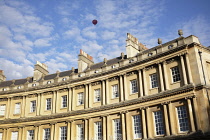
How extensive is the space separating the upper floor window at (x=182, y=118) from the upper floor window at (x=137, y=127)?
14.1 ft

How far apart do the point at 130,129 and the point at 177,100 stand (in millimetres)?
5784

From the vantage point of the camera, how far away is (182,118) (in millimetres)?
22953

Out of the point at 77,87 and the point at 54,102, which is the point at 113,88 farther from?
the point at 54,102

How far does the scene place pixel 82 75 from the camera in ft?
106

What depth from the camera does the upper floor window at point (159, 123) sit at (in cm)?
2415

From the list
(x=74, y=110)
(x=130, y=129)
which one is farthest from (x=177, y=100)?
(x=74, y=110)

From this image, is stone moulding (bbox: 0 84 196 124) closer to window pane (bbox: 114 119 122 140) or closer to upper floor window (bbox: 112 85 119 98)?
upper floor window (bbox: 112 85 119 98)

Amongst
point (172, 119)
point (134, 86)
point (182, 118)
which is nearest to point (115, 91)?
point (134, 86)

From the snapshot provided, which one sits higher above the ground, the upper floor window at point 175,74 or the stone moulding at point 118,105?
the upper floor window at point 175,74

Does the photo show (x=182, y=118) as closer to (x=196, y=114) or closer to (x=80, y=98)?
(x=196, y=114)

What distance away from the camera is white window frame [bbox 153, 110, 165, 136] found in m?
24.1

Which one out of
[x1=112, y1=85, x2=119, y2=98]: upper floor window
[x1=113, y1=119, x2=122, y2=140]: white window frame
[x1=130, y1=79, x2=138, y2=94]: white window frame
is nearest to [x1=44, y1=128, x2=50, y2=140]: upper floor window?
[x1=113, y1=119, x2=122, y2=140]: white window frame

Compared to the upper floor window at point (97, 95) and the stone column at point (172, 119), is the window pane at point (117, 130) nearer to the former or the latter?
the upper floor window at point (97, 95)

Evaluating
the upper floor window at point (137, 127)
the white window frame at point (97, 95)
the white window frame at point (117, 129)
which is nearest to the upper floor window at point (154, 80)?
the upper floor window at point (137, 127)
